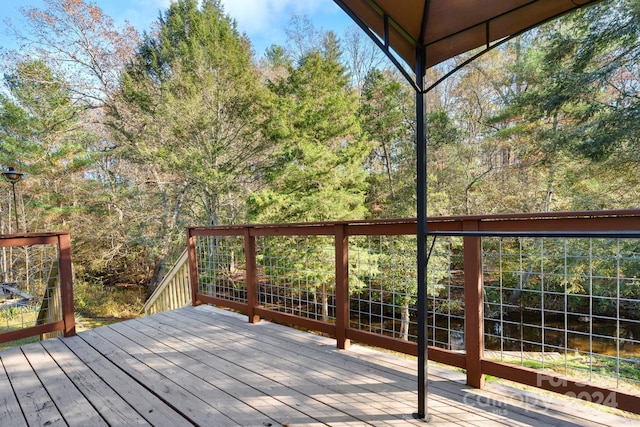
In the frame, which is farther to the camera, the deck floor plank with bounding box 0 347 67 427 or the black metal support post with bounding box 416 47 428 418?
the deck floor plank with bounding box 0 347 67 427

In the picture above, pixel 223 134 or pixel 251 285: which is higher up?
pixel 223 134

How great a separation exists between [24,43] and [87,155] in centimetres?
322

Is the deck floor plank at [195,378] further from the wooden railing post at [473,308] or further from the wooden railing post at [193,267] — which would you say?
the wooden railing post at [473,308]

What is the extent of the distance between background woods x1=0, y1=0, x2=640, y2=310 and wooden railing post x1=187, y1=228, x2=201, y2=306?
362cm

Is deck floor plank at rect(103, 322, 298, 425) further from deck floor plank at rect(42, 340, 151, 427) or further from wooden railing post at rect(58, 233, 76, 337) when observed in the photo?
wooden railing post at rect(58, 233, 76, 337)

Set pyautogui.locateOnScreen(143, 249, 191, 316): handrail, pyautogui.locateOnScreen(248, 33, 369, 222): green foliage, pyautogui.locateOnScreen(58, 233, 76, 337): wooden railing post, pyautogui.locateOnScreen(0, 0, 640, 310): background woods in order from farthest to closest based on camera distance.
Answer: pyautogui.locateOnScreen(0, 0, 640, 310): background woods < pyautogui.locateOnScreen(248, 33, 369, 222): green foliage < pyautogui.locateOnScreen(143, 249, 191, 316): handrail < pyautogui.locateOnScreen(58, 233, 76, 337): wooden railing post

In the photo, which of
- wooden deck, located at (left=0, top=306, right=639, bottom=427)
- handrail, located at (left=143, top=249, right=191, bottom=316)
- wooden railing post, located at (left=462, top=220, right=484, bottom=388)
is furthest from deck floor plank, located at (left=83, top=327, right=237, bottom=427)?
wooden railing post, located at (left=462, top=220, right=484, bottom=388)

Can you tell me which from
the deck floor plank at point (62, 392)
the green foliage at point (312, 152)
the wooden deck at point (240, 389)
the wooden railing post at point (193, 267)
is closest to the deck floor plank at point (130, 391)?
the wooden deck at point (240, 389)

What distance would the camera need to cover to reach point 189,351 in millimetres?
2635

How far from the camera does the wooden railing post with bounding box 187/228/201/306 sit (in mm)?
4090

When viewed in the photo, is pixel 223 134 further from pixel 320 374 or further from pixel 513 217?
pixel 513 217

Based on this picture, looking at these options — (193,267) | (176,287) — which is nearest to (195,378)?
(193,267)

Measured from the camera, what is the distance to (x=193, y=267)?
4.09 metres

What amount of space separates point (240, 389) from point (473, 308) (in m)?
1.50
